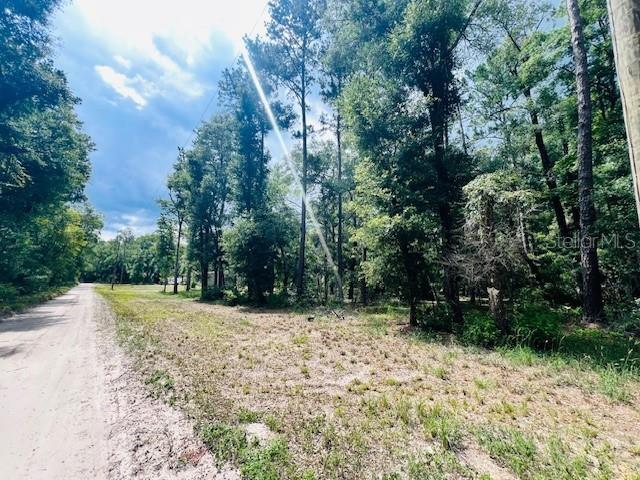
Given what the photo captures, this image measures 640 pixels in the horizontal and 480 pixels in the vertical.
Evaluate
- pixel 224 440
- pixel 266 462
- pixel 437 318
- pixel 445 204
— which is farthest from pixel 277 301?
pixel 266 462

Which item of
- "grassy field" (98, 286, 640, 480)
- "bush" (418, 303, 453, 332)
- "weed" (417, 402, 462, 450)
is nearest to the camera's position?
"grassy field" (98, 286, 640, 480)

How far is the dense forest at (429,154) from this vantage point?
320 inches

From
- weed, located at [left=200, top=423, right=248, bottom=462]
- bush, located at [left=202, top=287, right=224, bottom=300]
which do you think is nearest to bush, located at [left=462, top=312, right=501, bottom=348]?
weed, located at [left=200, top=423, right=248, bottom=462]

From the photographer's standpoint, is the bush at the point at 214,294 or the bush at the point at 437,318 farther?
the bush at the point at 214,294

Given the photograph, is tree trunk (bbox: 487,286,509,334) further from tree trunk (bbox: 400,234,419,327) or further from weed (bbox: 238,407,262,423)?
weed (bbox: 238,407,262,423)

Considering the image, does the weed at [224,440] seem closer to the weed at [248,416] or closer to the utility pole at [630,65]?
the weed at [248,416]

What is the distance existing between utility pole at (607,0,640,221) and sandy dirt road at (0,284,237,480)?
3.70 metres

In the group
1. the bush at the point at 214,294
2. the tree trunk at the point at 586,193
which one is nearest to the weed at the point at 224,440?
the tree trunk at the point at 586,193

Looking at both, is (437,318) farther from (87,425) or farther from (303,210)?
(303,210)

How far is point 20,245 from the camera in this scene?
17.1 metres

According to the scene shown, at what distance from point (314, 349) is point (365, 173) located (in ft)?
20.4

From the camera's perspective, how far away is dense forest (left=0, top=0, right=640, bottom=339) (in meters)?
8.12

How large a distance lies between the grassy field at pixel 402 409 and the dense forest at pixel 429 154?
237cm

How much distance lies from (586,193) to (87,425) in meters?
12.1
